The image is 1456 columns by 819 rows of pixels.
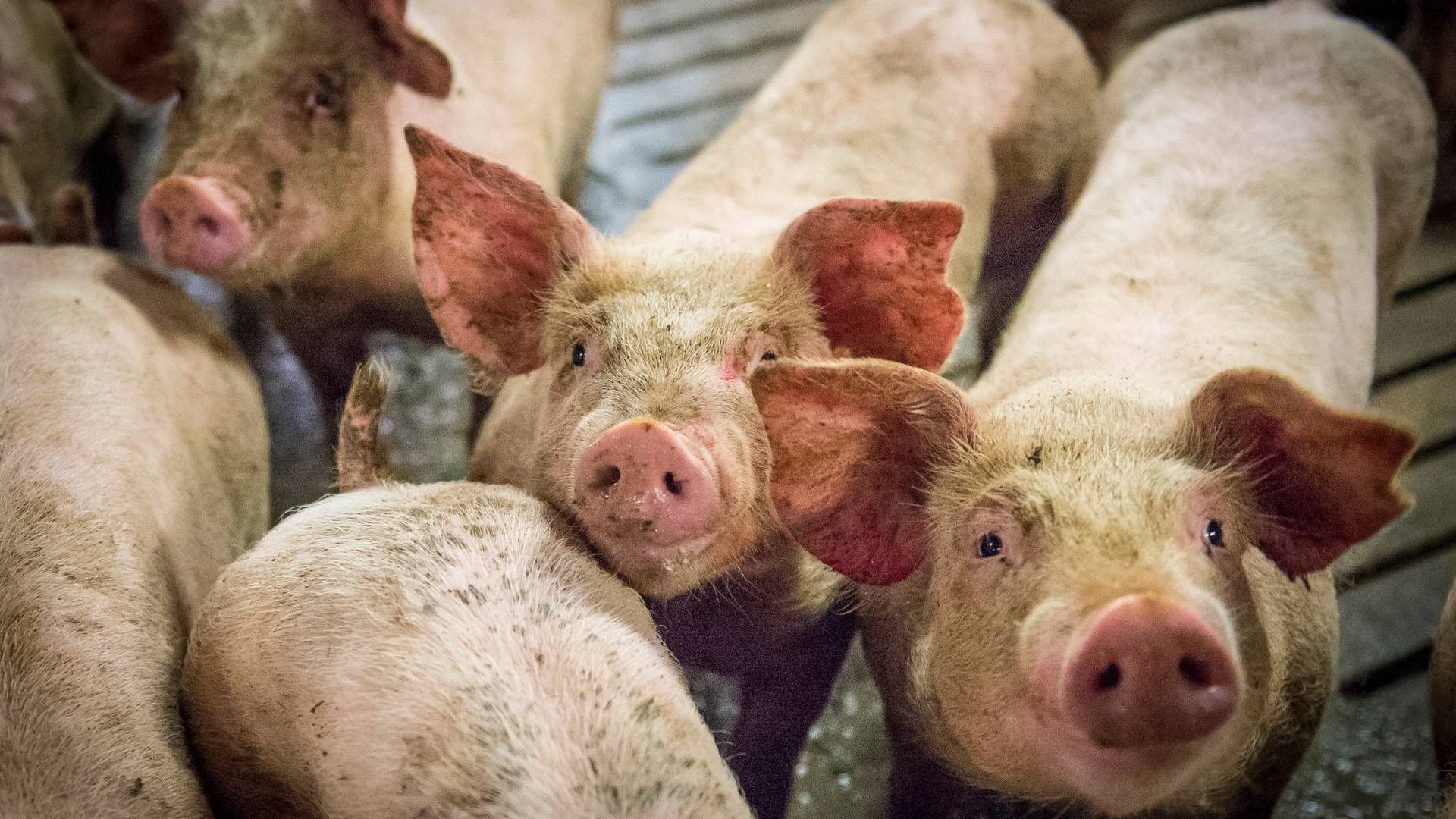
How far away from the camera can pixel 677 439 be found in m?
1.71

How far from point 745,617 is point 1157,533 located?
88 cm

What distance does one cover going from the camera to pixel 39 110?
11.4ft

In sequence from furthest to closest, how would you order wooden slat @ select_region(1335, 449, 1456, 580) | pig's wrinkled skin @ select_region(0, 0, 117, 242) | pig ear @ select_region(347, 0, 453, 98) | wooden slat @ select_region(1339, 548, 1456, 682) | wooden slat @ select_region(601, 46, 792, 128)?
wooden slat @ select_region(601, 46, 792, 128)
pig's wrinkled skin @ select_region(0, 0, 117, 242)
wooden slat @ select_region(1335, 449, 1456, 580)
wooden slat @ select_region(1339, 548, 1456, 682)
pig ear @ select_region(347, 0, 453, 98)

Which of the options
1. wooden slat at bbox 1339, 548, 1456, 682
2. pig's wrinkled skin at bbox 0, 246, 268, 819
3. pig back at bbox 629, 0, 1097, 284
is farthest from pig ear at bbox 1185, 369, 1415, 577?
pig's wrinkled skin at bbox 0, 246, 268, 819

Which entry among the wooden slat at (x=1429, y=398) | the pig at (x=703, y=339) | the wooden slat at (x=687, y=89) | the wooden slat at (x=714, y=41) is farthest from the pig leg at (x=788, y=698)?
the wooden slat at (x=714, y=41)

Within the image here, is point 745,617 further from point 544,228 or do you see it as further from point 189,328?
point 189,328

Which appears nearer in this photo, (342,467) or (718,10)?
(342,467)

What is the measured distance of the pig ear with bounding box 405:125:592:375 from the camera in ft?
6.88

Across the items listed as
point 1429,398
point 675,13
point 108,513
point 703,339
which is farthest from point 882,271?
point 675,13

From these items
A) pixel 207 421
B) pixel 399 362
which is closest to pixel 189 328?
pixel 207 421

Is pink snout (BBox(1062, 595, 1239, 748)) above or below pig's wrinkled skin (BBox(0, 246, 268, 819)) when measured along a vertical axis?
above

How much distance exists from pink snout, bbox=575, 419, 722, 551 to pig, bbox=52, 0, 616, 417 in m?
1.34

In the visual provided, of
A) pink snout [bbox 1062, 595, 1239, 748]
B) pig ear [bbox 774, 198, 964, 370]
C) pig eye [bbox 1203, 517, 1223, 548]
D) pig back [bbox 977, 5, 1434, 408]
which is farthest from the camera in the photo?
pig back [bbox 977, 5, 1434, 408]

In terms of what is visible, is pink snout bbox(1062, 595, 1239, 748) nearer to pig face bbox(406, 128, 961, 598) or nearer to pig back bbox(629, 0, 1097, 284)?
pig face bbox(406, 128, 961, 598)
